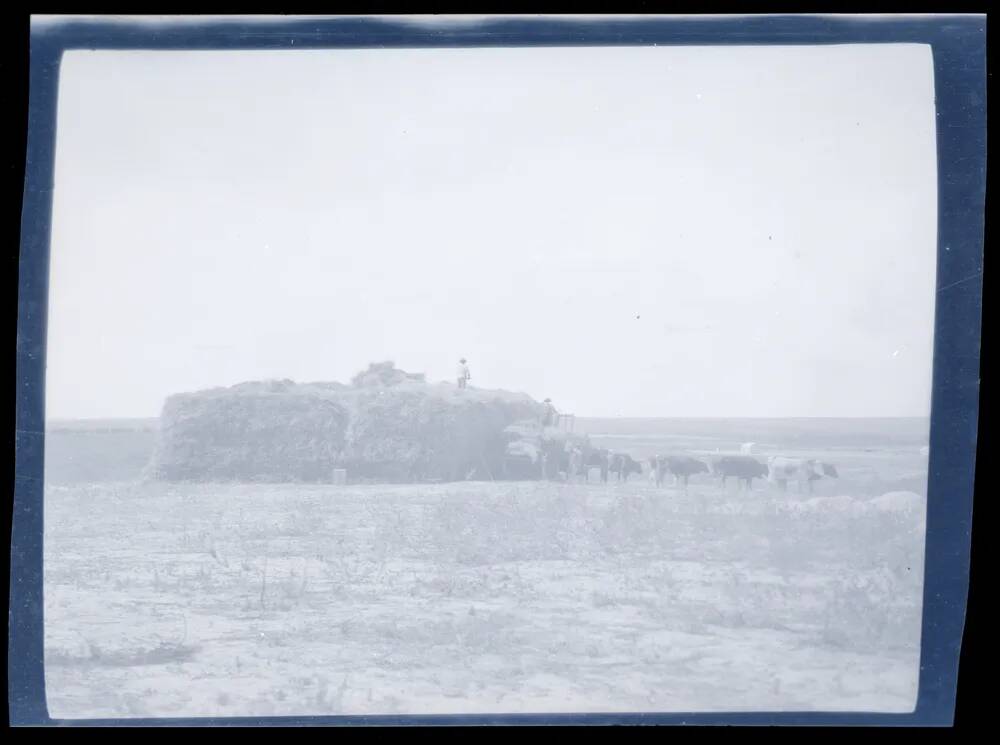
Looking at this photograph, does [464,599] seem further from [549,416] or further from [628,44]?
[628,44]

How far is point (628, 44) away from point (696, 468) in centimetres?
124

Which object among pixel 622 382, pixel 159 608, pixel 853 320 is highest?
pixel 853 320

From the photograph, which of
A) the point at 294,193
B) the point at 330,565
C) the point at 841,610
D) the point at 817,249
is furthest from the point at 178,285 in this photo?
the point at 841,610

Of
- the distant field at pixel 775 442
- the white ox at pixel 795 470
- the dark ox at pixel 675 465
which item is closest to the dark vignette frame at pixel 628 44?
the distant field at pixel 775 442

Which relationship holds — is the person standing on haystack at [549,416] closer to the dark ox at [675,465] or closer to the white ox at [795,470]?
the dark ox at [675,465]

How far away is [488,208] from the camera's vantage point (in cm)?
248

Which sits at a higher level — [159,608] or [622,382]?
[622,382]

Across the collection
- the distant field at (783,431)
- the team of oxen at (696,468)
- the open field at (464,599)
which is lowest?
the open field at (464,599)

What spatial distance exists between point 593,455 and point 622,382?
9.0 inches

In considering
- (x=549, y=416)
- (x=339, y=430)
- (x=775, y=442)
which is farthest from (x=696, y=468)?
(x=339, y=430)

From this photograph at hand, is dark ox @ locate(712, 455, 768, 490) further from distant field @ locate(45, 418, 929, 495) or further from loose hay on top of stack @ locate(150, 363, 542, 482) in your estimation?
loose hay on top of stack @ locate(150, 363, 542, 482)

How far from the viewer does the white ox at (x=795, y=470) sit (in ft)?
8.14

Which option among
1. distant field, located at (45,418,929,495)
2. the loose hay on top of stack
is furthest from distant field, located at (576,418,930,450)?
the loose hay on top of stack

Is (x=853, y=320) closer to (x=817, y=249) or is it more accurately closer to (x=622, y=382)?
(x=817, y=249)
